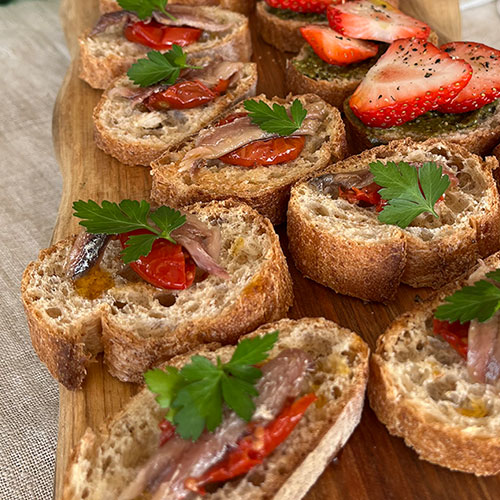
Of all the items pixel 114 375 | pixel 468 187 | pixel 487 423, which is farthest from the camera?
pixel 468 187

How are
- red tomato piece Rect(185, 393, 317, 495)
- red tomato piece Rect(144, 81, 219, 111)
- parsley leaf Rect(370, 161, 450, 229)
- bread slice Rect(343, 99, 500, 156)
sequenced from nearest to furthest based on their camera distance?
red tomato piece Rect(185, 393, 317, 495)
parsley leaf Rect(370, 161, 450, 229)
bread slice Rect(343, 99, 500, 156)
red tomato piece Rect(144, 81, 219, 111)

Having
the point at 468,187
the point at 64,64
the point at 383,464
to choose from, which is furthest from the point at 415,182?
the point at 64,64

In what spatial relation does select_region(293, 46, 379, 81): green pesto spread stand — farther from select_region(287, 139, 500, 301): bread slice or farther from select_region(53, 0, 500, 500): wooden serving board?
select_region(287, 139, 500, 301): bread slice

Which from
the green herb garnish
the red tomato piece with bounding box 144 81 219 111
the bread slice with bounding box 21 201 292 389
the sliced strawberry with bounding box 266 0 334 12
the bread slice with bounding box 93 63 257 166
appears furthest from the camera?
the sliced strawberry with bounding box 266 0 334 12

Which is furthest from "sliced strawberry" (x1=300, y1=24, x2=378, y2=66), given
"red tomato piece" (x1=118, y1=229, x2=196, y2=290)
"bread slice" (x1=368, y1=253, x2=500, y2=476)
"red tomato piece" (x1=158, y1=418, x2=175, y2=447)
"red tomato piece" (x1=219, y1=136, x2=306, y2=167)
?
"red tomato piece" (x1=158, y1=418, x2=175, y2=447)

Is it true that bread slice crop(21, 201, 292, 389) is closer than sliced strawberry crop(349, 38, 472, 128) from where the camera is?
Yes

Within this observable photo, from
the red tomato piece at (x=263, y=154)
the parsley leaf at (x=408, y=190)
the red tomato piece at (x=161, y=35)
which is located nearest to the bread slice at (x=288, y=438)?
the parsley leaf at (x=408, y=190)

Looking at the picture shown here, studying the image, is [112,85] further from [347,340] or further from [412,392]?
[412,392]

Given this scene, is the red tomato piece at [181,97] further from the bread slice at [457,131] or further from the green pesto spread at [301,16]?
the green pesto spread at [301,16]
